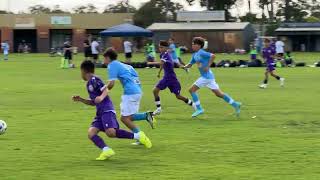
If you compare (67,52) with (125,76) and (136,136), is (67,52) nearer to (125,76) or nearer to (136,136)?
(125,76)

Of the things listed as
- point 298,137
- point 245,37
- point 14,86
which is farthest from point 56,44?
point 298,137

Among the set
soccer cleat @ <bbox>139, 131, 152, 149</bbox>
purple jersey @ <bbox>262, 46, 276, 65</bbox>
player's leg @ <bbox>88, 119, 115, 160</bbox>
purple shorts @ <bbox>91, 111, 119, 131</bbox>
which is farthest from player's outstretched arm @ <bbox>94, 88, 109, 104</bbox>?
purple jersey @ <bbox>262, 46, 276, 65</bbox>

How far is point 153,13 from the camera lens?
106 meters

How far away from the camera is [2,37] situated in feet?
278

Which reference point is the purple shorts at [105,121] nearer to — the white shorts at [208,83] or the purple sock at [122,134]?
the purple sock at [122,134]

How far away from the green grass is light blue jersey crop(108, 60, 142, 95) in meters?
0.95

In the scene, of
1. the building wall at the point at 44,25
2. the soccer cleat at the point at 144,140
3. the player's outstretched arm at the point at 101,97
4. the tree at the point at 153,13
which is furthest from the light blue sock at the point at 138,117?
the tree at the point at 153,13

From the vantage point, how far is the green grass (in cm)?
873

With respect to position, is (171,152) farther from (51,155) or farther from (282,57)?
(282,57)

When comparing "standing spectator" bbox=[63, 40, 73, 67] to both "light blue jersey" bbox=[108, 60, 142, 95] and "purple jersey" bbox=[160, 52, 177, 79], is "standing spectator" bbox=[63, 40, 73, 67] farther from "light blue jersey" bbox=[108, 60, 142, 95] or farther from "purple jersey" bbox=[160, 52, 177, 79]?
"light blue jersey" bbox=[108, 60, 142, 95]

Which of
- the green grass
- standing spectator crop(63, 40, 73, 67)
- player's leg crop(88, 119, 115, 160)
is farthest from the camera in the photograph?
standing spectator crop(63, 40, 73, 67)

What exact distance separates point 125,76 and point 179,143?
1.49 meters

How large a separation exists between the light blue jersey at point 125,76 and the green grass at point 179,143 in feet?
3.13

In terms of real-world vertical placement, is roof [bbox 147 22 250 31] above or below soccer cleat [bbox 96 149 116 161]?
above
